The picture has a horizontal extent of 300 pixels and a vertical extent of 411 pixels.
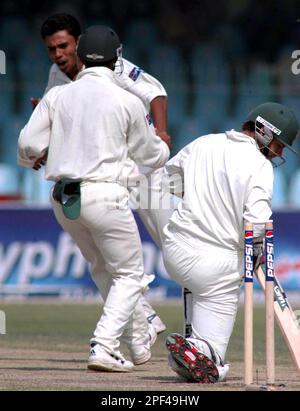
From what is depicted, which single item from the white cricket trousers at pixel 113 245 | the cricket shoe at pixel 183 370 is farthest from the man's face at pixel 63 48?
the cricket shoe at pixel 183 370

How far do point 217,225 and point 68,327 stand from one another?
4557mm

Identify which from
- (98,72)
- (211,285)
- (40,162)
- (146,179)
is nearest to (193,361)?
(211,285)

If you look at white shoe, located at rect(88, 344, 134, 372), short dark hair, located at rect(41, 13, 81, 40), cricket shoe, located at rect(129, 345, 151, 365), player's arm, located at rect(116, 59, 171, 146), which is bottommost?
cricket shoe, located at rect(129, 345, 151, 365)

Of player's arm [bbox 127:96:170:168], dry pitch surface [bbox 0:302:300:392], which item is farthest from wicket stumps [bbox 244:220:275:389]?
player's arm [bbox 127:96:170:168]

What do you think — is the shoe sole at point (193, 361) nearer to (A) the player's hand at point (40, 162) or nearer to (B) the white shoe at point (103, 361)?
(B) the white shoe at point (103, 361)

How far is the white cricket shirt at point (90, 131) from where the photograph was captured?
6.68 meters

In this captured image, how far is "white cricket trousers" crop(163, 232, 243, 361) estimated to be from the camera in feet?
20.7

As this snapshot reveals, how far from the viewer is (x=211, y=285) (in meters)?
6.36

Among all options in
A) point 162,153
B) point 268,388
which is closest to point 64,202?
point 162,153

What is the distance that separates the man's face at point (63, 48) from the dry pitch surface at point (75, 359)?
205cm

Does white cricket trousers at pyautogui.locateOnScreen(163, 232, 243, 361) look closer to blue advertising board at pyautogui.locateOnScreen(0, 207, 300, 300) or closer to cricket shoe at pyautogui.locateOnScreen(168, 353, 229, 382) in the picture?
cricket shoe at pyautogui.locateOnScreen(168, 353, 229, 382)

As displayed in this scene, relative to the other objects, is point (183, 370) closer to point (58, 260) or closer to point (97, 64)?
point (97, 64)

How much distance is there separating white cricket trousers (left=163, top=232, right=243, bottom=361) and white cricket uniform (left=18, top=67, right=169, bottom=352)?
0.50 m
